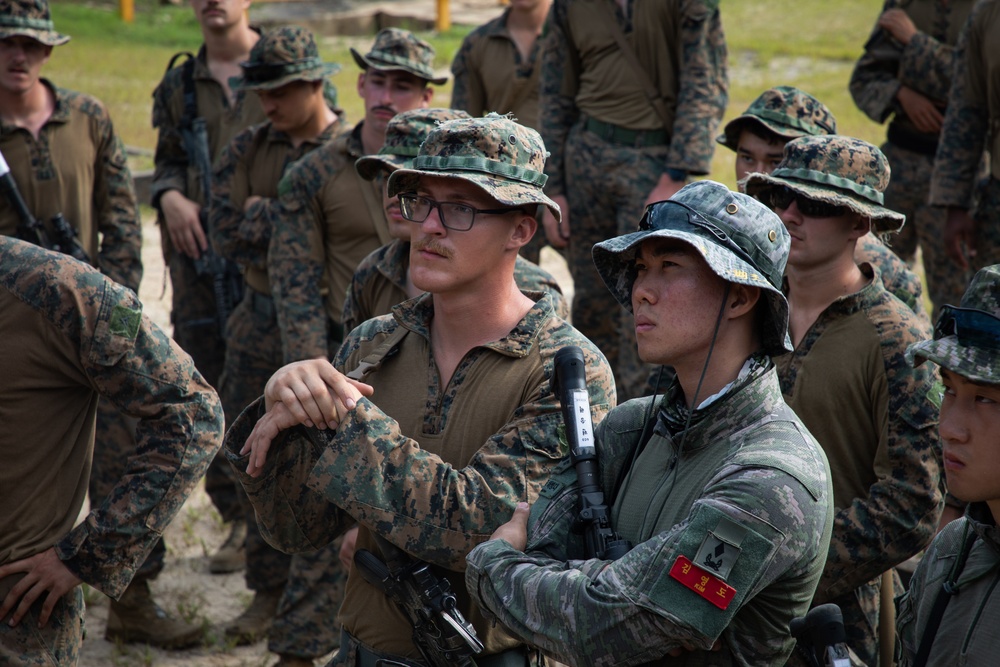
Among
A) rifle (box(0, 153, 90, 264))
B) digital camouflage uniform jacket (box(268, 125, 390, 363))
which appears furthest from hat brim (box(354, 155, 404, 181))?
rifle (box(0, 153, 90, 264))

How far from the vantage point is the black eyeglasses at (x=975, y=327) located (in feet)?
8.67

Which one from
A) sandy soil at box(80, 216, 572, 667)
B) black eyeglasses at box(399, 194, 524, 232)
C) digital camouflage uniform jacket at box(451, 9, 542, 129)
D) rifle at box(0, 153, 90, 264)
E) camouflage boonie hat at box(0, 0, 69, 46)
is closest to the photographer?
black eyeglasses at box(399, 194, 524, 232)

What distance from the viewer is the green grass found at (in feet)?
59.6

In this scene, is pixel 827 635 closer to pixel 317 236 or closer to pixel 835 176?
pixel 835 176

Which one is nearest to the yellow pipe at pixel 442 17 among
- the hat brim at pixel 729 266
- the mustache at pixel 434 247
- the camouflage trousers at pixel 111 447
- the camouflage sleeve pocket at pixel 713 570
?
the camouflage trousers at pixel 111 447

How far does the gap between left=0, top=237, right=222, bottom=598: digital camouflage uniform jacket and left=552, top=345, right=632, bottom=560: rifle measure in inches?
57.6

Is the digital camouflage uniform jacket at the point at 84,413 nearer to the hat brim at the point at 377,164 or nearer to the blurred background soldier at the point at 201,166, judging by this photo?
the hat brim at the point at 377,164

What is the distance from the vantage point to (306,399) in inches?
120

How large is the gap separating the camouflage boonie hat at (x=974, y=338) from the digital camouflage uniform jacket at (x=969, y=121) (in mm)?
4276

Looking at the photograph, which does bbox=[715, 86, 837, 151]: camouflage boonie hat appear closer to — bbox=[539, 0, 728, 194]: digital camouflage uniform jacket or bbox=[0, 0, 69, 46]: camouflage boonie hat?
bbox=[539, 0, 728, 194]: digital camouflage uniform jacket

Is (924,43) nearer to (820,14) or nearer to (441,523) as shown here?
(441,523)

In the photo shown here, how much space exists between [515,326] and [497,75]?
220 inches

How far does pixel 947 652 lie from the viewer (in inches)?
106

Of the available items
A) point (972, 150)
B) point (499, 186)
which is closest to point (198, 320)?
point (499, 186)
